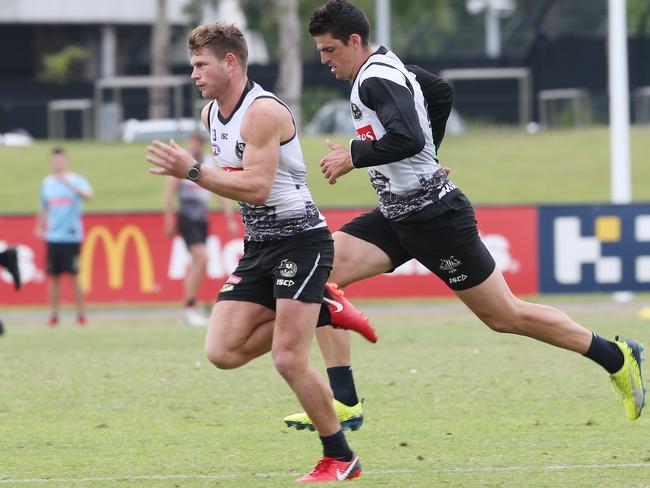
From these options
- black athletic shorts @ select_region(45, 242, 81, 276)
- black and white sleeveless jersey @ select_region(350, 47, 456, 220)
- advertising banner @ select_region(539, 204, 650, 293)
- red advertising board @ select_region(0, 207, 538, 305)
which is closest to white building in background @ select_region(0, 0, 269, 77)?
red advertising board @ select_region(0, 207, 538, 305)

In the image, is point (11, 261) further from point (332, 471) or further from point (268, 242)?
point (332, 471)

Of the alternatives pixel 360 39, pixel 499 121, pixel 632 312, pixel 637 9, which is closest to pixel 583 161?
pixel 499 121

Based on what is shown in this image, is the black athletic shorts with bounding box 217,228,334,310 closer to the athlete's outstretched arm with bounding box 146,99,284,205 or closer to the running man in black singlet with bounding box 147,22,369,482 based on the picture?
the running man in black singlet with bounding box 147,22,369,482

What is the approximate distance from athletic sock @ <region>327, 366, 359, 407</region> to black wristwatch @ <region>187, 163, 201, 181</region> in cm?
189

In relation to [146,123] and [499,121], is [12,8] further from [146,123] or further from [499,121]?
[499,121]

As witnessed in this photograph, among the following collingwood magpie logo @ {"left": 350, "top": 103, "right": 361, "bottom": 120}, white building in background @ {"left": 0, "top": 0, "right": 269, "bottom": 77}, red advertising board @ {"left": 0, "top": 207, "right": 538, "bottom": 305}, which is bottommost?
red advertising board @ {"left": 0, "top": 207, "right": 538, "bottom": 305}

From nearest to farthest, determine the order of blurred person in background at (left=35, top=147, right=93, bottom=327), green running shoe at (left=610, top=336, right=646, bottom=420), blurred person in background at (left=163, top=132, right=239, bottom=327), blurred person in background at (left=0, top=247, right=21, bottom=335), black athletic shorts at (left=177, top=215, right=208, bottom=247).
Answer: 1. green running shoe at (left=610, top=336, right=646, bottom=420)
2. blurred person in background at (left=0, top=247, right=21, bottom=335)
3. blurred person in background at (left=163, top=132, right=239, bottom=327)
4. black athletic shorts at (left=177, top=215, right=208, bottom=247)
5. blurred person in background at (left=35, top=147, right=93, bottom=327)

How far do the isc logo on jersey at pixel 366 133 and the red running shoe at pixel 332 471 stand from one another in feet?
5.34

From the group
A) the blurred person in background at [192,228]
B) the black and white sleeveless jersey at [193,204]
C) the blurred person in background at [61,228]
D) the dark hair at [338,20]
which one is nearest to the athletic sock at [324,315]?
the dark hair at [338,20]

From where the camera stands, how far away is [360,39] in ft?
23.3

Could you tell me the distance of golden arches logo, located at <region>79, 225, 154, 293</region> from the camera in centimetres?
1792

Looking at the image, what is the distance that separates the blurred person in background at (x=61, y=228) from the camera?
16062 millimetres

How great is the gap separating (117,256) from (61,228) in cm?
183

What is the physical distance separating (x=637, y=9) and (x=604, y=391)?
96.6 ft
